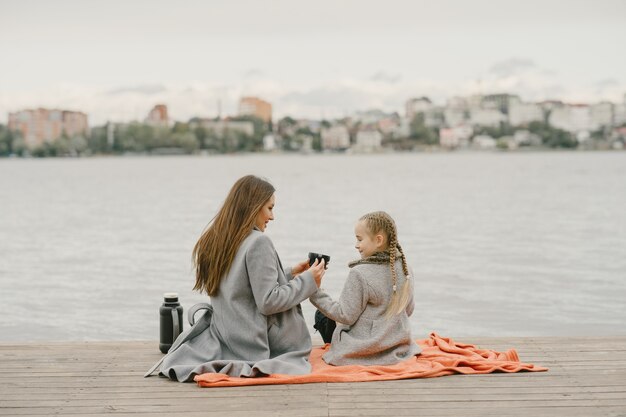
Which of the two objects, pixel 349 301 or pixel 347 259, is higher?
pixel 349 301

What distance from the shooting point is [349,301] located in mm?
5559

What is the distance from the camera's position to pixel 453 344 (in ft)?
20.0

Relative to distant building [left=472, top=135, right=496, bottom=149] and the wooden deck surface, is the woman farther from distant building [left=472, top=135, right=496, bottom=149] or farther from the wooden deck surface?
distant building [left=472, top=135, right=496, bottom=149]

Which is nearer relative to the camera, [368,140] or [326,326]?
[326,326]

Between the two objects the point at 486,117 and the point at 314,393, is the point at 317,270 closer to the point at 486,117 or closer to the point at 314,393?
the point at 314,393

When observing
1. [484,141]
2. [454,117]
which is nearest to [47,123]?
[454,117]

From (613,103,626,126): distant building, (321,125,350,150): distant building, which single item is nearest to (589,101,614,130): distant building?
(613,103,626,126): distant building

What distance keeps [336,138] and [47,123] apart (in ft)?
131

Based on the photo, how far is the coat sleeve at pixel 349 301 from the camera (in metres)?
5.55

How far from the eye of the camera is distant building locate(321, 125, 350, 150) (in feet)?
427

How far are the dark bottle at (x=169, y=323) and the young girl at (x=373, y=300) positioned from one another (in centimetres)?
104

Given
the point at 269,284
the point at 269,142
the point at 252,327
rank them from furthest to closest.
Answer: the point at 269,142, the point at 252,327, the point at 269,284

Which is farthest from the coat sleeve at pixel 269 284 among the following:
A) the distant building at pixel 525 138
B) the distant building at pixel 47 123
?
the distant building at pixel 525 138

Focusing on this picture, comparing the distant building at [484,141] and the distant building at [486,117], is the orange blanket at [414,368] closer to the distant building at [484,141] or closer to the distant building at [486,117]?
the distant building at [486,117]
